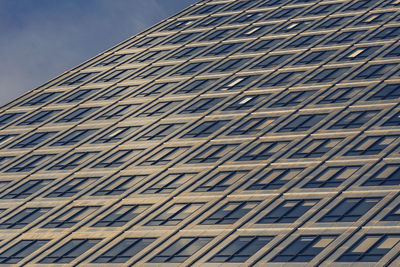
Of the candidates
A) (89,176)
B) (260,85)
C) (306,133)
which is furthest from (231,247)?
(260,85)

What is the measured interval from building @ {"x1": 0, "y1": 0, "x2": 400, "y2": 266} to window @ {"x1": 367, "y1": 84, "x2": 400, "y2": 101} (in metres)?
0.16

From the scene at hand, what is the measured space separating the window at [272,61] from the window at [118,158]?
17541 millimetres

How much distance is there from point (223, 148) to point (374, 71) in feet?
57.1

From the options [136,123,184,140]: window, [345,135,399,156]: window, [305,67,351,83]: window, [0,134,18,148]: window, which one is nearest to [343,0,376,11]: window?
[305,67,351,83]: window

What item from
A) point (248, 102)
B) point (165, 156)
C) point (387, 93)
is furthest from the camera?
point (248, 102)

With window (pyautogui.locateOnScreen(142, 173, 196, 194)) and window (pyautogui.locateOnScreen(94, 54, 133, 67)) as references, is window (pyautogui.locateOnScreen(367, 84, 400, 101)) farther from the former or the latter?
window (pyautogui.locateOnScreen(94, 54, 133, 67))

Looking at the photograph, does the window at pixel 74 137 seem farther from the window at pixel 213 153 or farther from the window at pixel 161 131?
the window at pixel 213 153

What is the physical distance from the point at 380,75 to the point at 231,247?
2661 centimetres

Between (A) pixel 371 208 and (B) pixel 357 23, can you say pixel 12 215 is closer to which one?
(A) pixel 371 208

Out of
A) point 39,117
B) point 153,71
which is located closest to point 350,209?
point 153,71

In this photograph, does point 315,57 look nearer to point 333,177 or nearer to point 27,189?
point 333,177

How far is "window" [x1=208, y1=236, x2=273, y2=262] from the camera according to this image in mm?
60219

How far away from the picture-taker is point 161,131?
8081 cm

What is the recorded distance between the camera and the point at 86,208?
237ft
